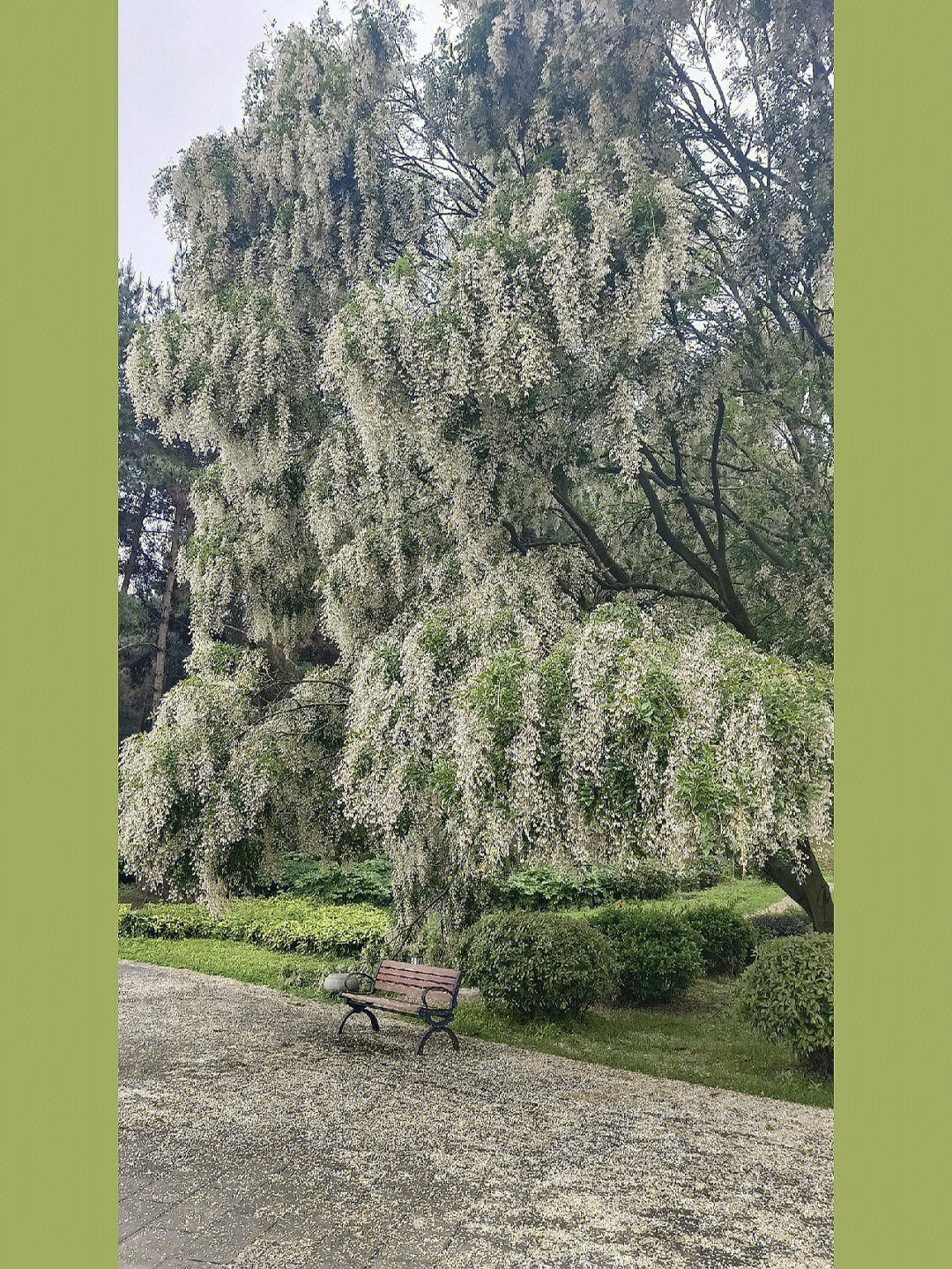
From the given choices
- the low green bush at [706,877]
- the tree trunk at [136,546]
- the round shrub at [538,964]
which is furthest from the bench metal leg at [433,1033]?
the tree trunk at [136,546]

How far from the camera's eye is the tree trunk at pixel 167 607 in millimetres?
16906

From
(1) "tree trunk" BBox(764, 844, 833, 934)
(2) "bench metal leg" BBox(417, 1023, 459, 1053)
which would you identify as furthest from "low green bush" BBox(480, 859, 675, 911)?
(2) "bench metal leg" BBox(417, 1023, 459, 1053)

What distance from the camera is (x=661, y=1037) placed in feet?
25.4

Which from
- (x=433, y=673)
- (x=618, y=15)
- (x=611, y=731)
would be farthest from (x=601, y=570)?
(x=618, y=15)

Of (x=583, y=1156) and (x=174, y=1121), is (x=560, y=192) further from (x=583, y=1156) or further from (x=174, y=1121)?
(x=174, y=1121)

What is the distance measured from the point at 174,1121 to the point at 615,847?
3.06 m

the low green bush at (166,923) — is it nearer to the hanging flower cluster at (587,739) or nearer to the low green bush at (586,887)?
the low green bush at (586,887)

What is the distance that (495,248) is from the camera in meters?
6.16

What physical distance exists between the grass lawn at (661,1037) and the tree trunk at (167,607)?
25.8 feet

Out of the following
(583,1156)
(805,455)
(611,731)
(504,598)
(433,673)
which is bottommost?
(583,1156)

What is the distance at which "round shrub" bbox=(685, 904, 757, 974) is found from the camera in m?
10.2

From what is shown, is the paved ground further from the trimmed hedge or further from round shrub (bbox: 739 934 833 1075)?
the trimmed hedge

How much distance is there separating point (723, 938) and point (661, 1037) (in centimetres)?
285

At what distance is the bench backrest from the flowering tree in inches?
31.8
